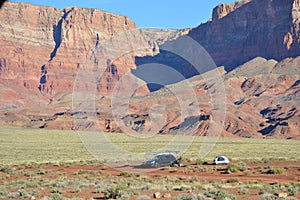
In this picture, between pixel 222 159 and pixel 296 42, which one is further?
pixel 296 42

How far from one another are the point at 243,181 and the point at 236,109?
110m

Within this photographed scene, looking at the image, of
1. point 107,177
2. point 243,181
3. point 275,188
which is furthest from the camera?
point 107,177

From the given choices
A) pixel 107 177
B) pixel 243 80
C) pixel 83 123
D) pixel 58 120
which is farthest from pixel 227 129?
pixel 107 177

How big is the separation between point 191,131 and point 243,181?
8420 cm

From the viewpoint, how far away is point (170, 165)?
33219mm

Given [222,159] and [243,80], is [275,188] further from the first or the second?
[243,80]

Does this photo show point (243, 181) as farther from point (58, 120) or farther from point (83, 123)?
point (58, 120)

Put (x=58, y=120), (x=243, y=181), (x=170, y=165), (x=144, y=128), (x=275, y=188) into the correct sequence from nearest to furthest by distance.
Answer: (x=275, y=188), (x=243, y=181), (x=170, y=165), (x=144, y=128), (x=58, y=120)

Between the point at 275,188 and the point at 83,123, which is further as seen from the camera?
the point at 83,123

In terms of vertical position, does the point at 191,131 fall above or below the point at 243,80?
below

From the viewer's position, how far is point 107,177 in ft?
86.0

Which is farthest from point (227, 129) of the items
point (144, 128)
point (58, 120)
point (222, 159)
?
point (222, 159)

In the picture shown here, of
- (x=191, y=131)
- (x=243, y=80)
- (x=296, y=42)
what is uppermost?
(x=296, y=42)

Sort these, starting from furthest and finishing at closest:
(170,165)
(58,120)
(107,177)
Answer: (58,120) < (170,165) < (107,177)
